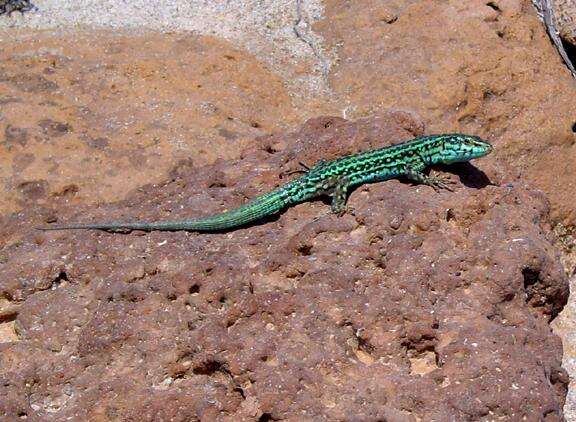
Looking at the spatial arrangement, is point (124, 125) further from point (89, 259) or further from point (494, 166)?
point (494, 166)

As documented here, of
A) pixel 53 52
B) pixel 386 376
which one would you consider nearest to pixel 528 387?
pixel 386 376

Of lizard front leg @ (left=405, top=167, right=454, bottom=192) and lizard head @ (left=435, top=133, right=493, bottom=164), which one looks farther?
lizard head @ (left=435, top=133, right=493, bottom=164)

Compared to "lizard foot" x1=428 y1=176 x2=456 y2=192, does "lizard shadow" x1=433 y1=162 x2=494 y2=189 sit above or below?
below

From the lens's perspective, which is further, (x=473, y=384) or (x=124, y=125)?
(x=124, y=125)

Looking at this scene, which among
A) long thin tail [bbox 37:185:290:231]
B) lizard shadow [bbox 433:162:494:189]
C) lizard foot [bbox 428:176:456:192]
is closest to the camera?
long thin tail [bbox 37:185:290:231]

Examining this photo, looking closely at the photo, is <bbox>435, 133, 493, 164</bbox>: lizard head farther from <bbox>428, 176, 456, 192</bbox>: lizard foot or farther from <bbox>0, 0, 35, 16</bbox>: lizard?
<bbox>0, 0, 35, 16</bbox>: lizard

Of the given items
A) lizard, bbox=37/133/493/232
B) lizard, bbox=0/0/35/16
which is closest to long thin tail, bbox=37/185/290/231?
lizard, bbox=37/133/493/232

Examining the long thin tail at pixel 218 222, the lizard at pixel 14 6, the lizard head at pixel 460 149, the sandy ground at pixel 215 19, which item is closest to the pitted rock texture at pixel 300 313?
the long thin tail at pixel 218 222
